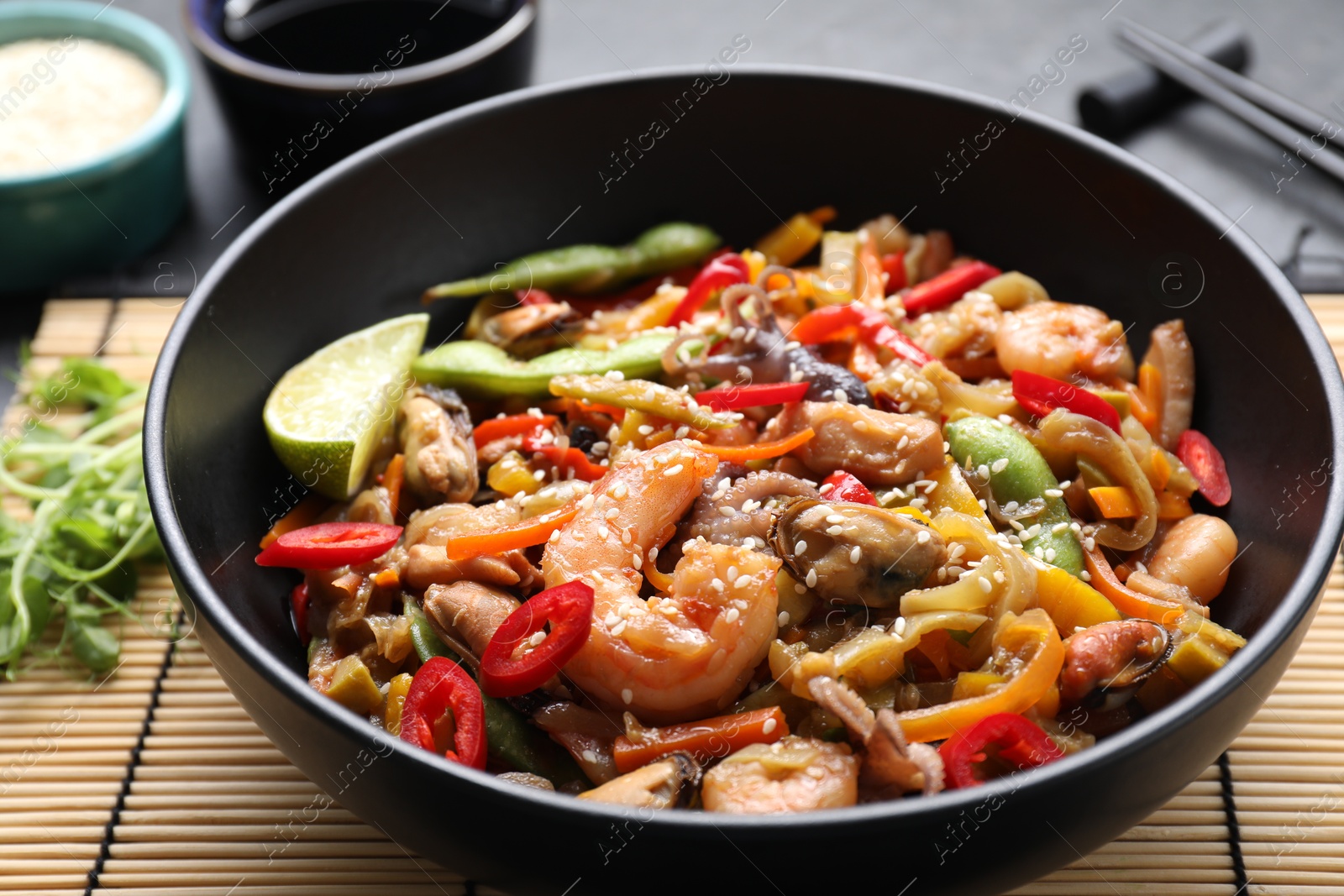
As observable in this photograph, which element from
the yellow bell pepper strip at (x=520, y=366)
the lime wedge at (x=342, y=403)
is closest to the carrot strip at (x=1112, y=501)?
the yellow bell pepper strip at (x=520, y=366)

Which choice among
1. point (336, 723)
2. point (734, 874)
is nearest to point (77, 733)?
point (336, 723)

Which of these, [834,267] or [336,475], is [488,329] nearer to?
[336,475]

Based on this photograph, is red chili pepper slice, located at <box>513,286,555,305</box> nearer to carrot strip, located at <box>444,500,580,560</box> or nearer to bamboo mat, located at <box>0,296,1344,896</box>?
carrot strip, located at <box>444,500,580,560</box>

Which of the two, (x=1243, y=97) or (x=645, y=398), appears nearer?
(x=645, y=398)

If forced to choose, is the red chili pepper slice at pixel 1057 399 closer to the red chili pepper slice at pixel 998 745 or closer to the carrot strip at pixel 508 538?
the red chili pepper slice at pixel 998 745

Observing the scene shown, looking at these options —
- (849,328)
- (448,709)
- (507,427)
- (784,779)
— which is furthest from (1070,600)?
(507,427)

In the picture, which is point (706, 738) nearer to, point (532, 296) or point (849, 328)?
point (849, 328)
